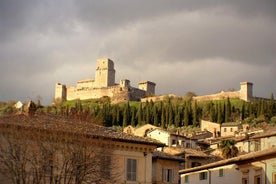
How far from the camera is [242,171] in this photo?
44.1m

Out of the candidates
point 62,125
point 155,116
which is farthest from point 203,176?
point 155,116

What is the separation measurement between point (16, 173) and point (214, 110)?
135369 mm

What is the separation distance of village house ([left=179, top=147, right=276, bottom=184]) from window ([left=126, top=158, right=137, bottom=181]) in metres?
8.16

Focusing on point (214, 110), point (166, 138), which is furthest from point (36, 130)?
point (214, 110)

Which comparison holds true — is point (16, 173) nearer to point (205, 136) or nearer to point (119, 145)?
point (119, 145)

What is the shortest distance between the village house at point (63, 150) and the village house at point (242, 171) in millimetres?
8396

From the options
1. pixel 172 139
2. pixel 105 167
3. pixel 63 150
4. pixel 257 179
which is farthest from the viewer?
pixel 172 139

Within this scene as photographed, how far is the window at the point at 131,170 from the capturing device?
1505 inches

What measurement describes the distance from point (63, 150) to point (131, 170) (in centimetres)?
616

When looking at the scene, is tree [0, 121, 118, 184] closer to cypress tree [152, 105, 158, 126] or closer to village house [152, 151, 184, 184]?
village house [152, 151, 184, 184]

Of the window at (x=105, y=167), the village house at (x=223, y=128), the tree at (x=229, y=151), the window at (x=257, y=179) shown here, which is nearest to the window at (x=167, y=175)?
the window at (x=257, y=179)

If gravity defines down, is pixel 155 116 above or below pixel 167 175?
above

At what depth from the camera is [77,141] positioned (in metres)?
34.2

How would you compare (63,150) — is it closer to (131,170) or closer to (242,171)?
(131,170)
